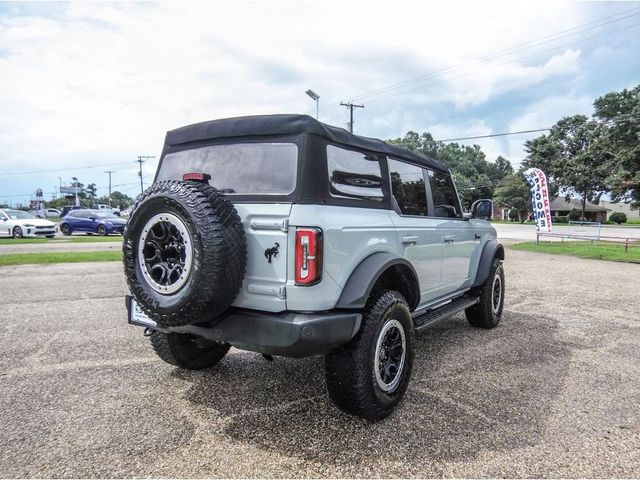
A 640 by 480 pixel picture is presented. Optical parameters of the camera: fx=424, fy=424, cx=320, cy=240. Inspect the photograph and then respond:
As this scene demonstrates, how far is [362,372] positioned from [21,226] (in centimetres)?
2284

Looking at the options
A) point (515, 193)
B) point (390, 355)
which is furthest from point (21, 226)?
point (515, 193)

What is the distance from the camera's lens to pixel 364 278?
8.98 feet

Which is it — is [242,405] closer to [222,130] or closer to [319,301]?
[319,301]

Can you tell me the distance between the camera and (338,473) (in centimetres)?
230

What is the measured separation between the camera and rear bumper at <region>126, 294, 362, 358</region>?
7.94 feet

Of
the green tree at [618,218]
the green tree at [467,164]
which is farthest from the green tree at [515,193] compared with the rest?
the green tree at [618,218]

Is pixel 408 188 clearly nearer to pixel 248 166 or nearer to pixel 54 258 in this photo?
pixel 248 166

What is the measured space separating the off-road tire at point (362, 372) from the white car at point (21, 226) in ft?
73.9

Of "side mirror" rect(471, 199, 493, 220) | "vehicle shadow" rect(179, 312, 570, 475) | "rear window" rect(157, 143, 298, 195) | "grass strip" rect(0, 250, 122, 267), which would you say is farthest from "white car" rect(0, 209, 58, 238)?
"side mirror" rect(471, 199, 493, 220)

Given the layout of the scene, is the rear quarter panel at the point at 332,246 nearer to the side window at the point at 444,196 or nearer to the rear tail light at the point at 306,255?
the rear tail light at the point at 306,255

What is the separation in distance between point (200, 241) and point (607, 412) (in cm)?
306

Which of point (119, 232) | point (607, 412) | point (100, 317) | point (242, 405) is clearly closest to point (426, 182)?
point (607, 412)

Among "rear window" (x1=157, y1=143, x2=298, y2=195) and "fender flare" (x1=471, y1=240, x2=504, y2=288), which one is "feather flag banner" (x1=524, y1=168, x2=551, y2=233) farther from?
"rear window" (x1=157, y1=143, x2=298, y2=195)

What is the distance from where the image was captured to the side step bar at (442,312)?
12.0 ft
